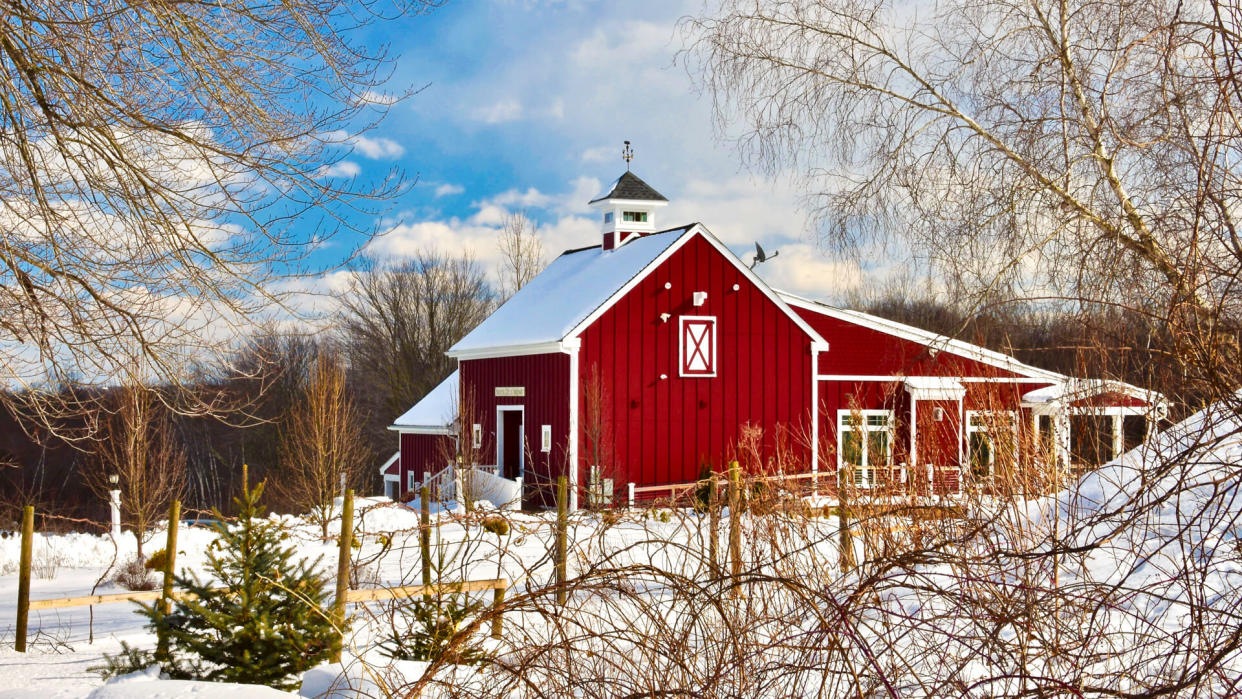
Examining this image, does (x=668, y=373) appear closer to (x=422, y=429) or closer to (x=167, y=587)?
(x=422, y=429)

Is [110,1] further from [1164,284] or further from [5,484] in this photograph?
[5,484]

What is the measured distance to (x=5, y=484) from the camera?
42.9 m

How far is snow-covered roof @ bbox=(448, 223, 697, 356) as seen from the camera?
19.8 m

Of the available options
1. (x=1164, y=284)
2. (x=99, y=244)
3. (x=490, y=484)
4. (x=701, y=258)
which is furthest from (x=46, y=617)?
(x=701, y=258)

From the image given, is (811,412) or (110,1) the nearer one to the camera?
(110,1)

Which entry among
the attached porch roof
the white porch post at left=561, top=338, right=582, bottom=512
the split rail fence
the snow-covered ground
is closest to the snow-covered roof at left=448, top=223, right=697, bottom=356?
the white porch post at left=561, top=338, right=582, bottom=512

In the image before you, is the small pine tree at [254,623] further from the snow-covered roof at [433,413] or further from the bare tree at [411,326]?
the bare tree at [411,326]

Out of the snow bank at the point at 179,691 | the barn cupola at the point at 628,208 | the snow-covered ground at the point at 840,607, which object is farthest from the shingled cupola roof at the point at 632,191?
the snow bank at the point at 179,691

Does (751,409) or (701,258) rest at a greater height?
(701,258)

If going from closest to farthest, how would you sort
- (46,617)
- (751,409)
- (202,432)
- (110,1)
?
(110,1)
(46,617)
(751,409)
(202,432)

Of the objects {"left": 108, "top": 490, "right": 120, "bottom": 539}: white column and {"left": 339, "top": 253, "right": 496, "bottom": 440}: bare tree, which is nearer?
{"left": 108, "top": 490, "right": 120, "bottom": 539}: white column

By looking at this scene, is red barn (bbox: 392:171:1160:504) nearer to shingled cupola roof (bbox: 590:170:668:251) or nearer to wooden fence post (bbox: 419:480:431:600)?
shingled cupola roof (bbox: 590:170:668:251)

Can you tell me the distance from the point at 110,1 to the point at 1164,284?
7.07 m

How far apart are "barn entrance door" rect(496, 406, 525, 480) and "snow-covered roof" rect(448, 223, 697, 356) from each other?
147 centimetres
